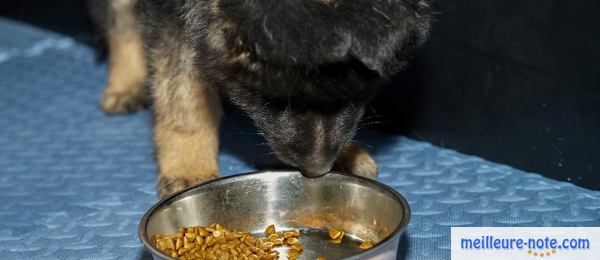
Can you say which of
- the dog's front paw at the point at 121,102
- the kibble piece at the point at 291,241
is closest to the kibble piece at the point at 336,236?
the kibble piece at the point at 291,241

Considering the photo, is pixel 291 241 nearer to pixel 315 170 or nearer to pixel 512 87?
pixel 315 170

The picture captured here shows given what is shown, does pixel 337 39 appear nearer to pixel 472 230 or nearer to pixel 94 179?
pixel 472 230

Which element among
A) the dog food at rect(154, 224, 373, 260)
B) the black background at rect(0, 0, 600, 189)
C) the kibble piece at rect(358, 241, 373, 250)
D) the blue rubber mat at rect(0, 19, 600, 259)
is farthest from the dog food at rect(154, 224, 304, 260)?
the black background at rect(0, 0, 600, 189)

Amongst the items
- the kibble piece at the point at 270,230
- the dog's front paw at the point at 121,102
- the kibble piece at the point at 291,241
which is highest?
the kibble piece at the point at 291,241

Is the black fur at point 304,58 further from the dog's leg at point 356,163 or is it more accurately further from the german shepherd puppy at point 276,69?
the dog's leg at point 356,163

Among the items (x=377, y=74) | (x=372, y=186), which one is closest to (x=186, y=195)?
(x=372, y=186)

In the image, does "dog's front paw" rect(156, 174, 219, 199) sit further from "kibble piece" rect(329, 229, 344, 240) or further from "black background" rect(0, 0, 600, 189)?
"black background" rect(0, 0, 600, 189)
